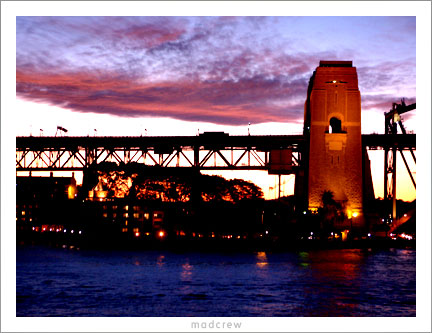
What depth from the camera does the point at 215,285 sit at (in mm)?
41031

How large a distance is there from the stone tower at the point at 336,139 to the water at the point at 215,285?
1233 cm

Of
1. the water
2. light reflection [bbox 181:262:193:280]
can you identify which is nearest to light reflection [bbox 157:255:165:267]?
the water

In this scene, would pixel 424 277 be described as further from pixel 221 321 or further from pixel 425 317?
pixel 221 321

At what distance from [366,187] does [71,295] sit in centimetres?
5163

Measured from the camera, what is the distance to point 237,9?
12.8 m

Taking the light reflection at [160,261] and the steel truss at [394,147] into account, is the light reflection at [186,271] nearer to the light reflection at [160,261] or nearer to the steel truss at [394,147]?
the light reflection at [160,261]

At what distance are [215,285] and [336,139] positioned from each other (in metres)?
37.7

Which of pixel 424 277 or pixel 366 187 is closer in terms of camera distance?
pixel 424 277

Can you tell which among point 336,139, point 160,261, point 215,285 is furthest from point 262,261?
point 336,139

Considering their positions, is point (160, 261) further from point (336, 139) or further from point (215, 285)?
point (336, 139)

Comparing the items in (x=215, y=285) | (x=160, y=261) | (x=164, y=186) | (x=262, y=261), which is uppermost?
(x=164, y=186)

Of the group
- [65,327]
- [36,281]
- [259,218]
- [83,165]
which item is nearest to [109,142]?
[83,165]

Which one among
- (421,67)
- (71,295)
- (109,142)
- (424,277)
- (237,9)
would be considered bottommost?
(71,295)

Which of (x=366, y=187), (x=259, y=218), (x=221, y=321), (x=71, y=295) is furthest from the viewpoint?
(x=259, y=218)
